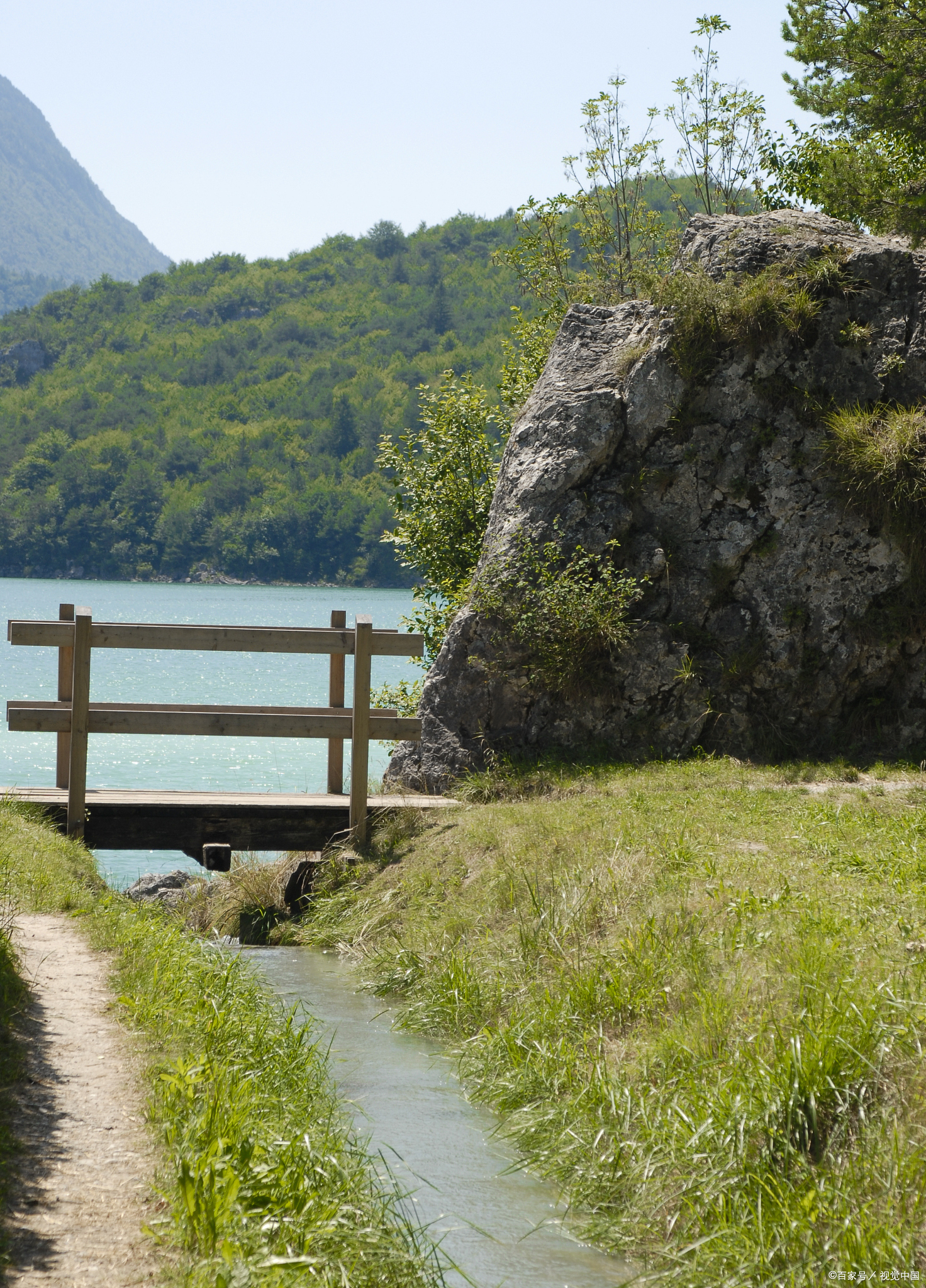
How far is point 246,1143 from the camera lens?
4.23 metres

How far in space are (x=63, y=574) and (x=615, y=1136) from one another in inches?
3976

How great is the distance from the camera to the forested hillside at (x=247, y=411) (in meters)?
92.2

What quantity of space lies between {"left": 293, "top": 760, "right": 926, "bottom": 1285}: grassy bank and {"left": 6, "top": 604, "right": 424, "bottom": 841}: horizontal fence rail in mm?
1172

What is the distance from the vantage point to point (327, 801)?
11367mm

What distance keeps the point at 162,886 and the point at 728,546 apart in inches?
308

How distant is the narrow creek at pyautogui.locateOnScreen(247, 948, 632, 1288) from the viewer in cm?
455

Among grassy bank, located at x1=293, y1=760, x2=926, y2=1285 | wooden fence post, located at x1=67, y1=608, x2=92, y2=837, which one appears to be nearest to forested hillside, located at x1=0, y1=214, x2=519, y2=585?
wooden fence post, located at x1=67, y1=608, x2=92, y2=837

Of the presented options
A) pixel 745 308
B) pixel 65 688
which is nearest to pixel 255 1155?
pixel 65 688

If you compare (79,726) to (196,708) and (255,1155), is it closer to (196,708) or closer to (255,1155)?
(196,708)

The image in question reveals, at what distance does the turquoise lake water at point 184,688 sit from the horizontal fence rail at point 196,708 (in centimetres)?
298

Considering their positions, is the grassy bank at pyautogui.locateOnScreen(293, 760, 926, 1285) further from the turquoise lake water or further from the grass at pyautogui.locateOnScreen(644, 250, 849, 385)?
the turquoise lake water

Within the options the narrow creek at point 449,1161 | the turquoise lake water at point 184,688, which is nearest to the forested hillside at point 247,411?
the turquoise lake water at point 184,688

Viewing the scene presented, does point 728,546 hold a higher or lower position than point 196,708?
higher

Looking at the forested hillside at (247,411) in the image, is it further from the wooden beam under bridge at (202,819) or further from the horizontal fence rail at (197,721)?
the wooden beam under bridge at (202,819)
